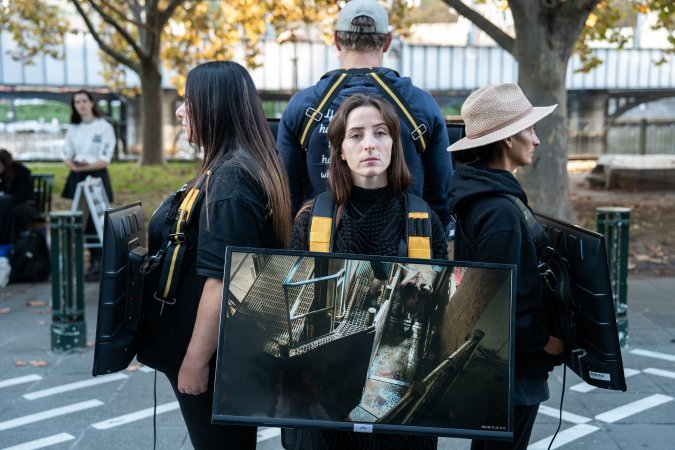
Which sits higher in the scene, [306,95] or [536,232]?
[306,95]

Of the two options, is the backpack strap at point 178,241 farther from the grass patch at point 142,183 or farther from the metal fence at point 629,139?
the metal fence at point 629,139

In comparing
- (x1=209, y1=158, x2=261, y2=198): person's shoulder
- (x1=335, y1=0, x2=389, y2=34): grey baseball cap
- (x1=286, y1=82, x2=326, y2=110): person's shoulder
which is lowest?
(x1=209, y1=158, x2=261, y2=198): person's shoulder

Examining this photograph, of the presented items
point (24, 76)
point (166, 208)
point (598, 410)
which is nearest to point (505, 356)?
point (166, 208)

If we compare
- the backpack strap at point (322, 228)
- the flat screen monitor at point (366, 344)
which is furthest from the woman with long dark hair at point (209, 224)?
the flat screen monitor at point (366, 344)

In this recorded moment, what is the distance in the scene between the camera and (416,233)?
8.50ft

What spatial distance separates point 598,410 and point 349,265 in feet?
11.2

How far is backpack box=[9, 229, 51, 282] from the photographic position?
30.2 feet

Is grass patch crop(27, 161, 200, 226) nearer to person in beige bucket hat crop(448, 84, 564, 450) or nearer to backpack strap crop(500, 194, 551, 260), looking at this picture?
person in beige bucket hat crop(448, 84, 564, 450)

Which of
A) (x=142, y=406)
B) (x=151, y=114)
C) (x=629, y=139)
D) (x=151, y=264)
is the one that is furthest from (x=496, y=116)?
(x=629, y=139)

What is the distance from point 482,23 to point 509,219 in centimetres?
836

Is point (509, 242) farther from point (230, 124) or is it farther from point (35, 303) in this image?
point (35, 303)

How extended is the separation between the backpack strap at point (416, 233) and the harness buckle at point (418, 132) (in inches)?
35.3

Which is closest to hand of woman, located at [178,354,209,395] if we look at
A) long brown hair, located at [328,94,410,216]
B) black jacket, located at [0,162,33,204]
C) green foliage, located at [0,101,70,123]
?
long brown hair, located at [328,94,410,216]

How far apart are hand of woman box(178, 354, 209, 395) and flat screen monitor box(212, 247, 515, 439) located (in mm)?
378
